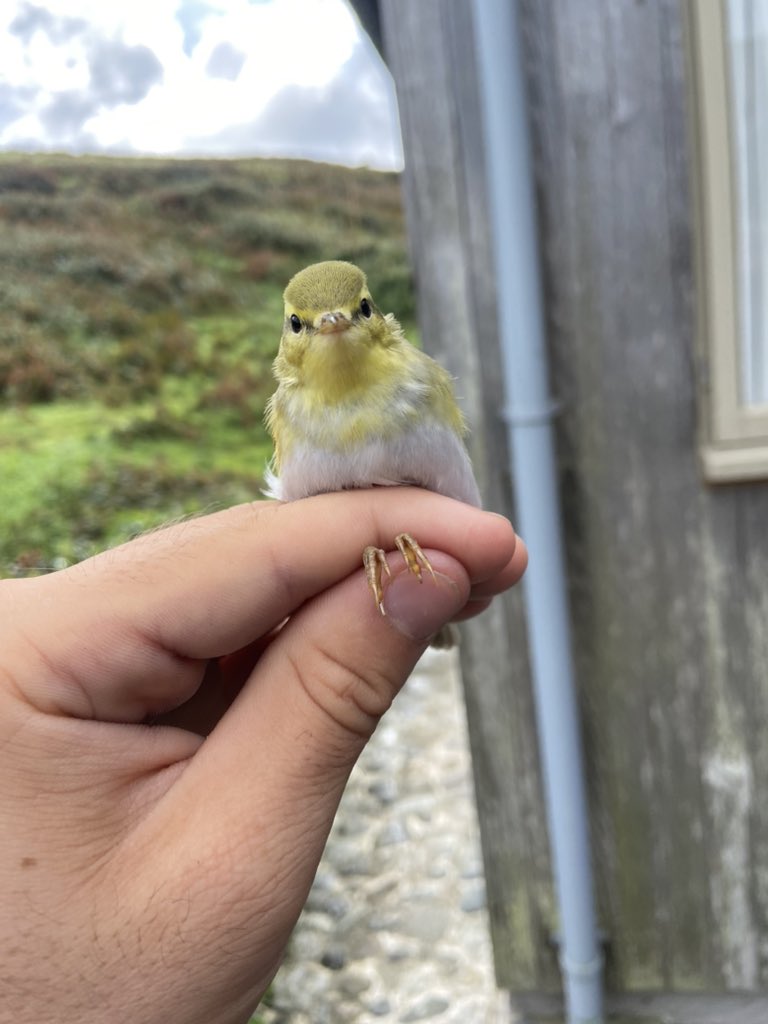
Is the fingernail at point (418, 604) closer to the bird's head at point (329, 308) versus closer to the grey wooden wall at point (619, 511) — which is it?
the bird's head at point (329, 308)

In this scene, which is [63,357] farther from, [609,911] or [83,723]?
[609,911]

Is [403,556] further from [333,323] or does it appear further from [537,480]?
[537,480]

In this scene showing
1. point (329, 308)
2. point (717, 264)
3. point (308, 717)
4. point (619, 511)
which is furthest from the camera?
point (619, 511)

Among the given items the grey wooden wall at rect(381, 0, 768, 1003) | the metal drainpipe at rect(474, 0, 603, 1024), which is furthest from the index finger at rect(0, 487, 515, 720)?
the grey wooden wall at rect(381, 0, 768, 1003)

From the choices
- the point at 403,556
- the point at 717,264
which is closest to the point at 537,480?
the point at 717,264

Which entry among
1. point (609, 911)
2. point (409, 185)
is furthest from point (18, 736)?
point (609, 911)

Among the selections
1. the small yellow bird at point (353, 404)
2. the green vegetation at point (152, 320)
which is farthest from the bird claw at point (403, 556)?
the green vegetation at point (152, 320)
